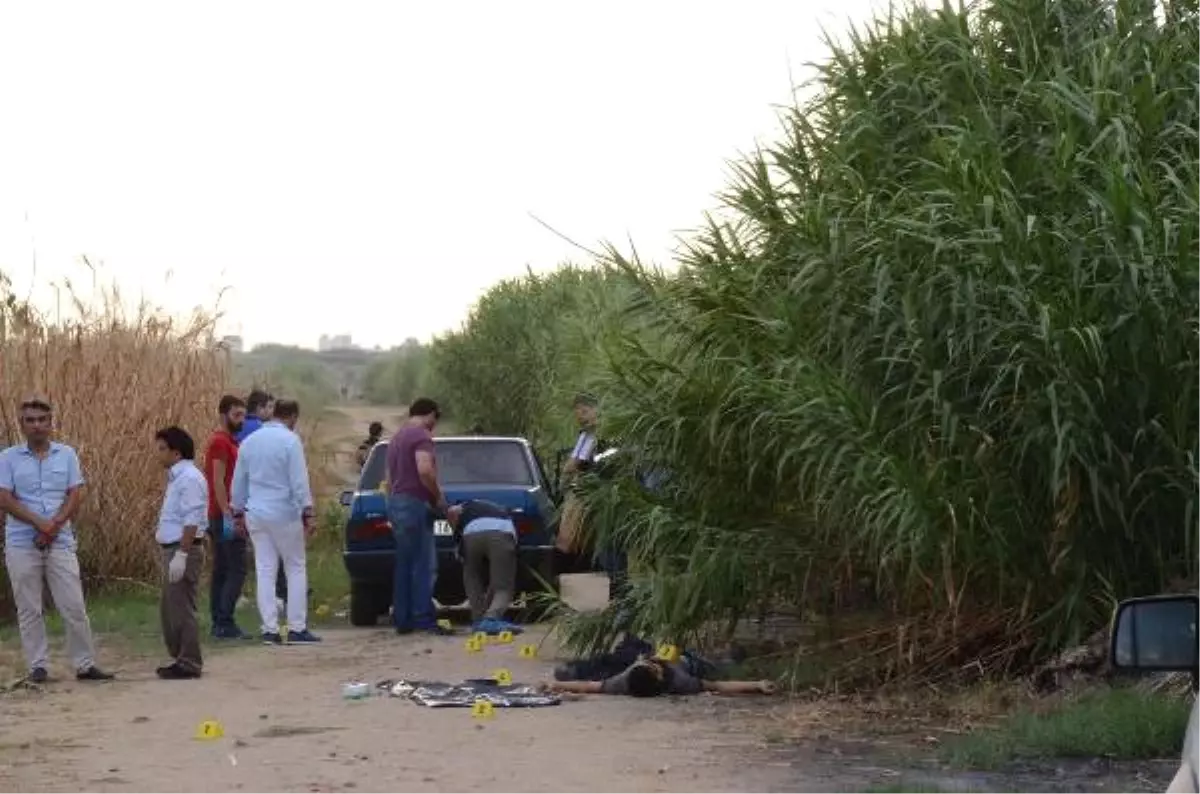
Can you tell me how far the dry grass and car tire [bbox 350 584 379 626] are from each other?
225 cm

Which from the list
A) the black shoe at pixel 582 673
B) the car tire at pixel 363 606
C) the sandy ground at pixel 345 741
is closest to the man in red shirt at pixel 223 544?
the car tire at pixel 363 606

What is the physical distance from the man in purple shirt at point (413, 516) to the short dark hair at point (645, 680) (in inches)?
176

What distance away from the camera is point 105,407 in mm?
18719

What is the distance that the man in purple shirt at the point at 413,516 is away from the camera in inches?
657

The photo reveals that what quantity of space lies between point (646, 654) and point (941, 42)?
4021 mm

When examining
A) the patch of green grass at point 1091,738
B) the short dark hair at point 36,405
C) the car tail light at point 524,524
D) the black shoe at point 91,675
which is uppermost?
the short dark hair at point 36,405

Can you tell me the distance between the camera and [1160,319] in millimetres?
10992

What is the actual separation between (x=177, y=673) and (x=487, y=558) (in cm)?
322

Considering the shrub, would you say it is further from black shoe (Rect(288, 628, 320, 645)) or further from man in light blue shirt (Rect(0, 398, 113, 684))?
man in light blue shirt (Rect(0, 398, 113, 684))

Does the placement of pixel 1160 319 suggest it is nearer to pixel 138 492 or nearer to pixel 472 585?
pixel 472 585

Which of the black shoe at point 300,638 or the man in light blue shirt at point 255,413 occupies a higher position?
the man in light blue shirt at point 255,413

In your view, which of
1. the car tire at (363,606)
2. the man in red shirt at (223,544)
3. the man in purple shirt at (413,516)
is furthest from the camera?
the car tire at (363,606)

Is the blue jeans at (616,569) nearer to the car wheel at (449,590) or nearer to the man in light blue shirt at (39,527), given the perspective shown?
the man in light blue shirt at (39,527)

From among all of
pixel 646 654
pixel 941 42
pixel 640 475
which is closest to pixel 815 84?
pixel 941 42
